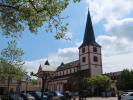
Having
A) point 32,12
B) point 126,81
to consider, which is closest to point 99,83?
point 126,81

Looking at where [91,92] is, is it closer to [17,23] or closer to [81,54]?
[81,54]

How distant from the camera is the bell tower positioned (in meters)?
102

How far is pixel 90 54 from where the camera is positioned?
104m

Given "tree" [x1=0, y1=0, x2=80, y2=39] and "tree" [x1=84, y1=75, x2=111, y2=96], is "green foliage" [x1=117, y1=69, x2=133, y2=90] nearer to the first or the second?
"tree" [x1=84, y1=75, x2=111, y2=96]

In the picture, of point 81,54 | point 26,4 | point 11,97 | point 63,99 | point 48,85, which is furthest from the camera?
point 48,85

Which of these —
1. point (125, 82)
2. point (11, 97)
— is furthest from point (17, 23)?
point (125, 82)


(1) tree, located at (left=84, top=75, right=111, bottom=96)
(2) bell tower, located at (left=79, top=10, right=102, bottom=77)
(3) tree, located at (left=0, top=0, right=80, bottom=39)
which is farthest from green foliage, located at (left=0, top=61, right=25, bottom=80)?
(2) bell tower, located at (left=79, top=10, right=102, bottom=77)

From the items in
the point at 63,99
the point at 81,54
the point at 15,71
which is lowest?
the point at 63,99

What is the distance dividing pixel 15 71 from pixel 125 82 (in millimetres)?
43524

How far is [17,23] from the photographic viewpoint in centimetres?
1655

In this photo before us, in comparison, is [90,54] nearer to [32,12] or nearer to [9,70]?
[9,70]

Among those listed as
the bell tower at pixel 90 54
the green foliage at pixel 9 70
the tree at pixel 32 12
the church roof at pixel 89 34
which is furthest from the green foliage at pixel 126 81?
the tree at pixel 32 12

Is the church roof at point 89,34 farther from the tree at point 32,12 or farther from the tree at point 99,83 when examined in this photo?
the tree at point 32,12

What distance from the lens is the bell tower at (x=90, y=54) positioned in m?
102
